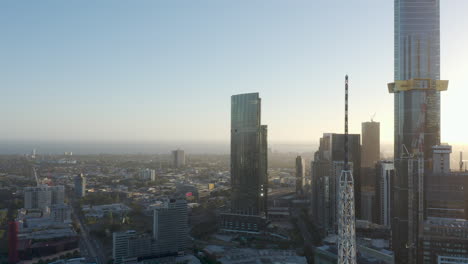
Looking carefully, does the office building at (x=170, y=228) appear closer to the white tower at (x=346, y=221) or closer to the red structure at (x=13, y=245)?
the red structure at (x=13, y=245)

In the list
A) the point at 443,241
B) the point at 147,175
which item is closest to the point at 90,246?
the point at 443,241

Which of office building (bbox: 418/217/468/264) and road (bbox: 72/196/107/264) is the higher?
office building (bbox: 418/217/468/264)

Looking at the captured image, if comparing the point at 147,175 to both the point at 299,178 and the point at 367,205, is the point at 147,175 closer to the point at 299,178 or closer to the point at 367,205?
the point at 299,178

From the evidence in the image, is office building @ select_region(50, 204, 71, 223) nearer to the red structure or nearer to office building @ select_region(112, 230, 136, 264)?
the red structure

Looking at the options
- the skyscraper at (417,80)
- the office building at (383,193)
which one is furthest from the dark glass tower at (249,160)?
the skyscraper at (417,80)

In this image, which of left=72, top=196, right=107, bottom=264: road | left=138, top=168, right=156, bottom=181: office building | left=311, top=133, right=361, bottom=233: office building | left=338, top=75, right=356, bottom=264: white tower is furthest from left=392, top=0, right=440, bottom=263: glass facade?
left=138, top=168, right=156, bottom=181: office building

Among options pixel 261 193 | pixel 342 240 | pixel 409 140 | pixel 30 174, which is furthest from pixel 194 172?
pixel 342 240
